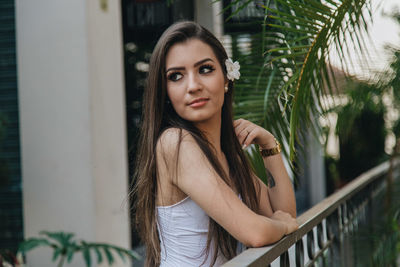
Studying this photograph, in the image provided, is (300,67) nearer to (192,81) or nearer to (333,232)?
(192,81)

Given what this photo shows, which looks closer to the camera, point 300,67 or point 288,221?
point 288,221

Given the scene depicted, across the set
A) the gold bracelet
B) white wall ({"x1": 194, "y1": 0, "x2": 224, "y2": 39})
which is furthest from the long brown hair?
white wall ({"x1": 194, "y1": 0, "x2": 224, "y2": 39})

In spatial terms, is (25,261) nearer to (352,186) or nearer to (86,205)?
(86,205)

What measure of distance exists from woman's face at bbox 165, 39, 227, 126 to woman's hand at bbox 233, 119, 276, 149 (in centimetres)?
29

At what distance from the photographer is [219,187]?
163 cm

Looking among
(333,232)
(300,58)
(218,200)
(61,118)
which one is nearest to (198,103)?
(218,200)

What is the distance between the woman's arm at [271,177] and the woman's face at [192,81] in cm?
31

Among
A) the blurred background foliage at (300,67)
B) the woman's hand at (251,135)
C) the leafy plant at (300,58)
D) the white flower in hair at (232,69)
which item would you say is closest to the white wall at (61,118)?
the blurred background foliage at (300,67)

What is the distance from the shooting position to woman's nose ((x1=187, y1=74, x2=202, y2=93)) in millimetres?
1771

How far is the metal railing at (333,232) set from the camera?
1.55 m

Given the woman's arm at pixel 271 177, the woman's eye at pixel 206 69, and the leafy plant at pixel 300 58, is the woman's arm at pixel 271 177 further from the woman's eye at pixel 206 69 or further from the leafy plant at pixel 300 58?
the woman's eye at pixel 206 69

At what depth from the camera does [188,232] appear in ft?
5.95

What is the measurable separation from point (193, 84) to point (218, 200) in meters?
0.38

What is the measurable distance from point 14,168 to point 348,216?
2467 millimetres
